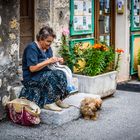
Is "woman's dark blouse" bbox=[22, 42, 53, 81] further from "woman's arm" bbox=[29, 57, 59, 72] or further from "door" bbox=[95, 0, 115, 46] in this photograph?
"door" bbox=[95, 0, 115, 46]

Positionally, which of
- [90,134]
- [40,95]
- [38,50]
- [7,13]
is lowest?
[90,134]

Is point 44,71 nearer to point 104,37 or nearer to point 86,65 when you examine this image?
point 86,65

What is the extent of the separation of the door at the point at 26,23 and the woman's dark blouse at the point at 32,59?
3.33 ft

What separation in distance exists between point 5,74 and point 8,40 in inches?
19.4

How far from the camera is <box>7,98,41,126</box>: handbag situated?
22.3 ft

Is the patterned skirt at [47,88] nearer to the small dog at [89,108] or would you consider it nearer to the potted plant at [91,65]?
the small dog at [89,108]

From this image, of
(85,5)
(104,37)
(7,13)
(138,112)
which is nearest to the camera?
(7,13)

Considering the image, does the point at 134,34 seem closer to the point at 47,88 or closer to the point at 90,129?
the point at 47,88

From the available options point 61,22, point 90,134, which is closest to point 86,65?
point 61,22

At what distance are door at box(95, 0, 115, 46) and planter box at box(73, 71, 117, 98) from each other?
1.19m

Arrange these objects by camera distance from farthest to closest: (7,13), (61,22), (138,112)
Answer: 1. (61,22)
2. (138,112)
3. (7,13)

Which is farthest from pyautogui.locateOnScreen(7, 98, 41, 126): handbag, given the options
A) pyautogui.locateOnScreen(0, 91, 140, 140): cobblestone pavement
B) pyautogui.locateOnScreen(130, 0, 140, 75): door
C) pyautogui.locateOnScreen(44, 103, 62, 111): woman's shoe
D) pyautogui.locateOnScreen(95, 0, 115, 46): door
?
pyautogui.locateOnScreen(130, 0, 140, 75): door

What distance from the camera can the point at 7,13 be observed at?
23.2ft

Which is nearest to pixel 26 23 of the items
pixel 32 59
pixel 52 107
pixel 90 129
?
pixel 32 59
